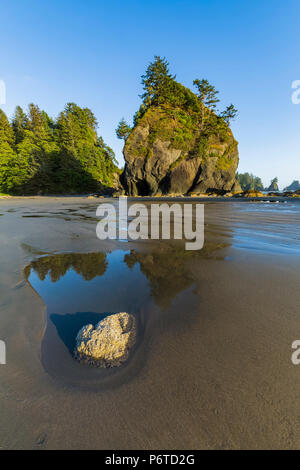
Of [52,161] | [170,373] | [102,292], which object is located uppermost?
[52,161]

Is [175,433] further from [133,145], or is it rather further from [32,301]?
[133,145]

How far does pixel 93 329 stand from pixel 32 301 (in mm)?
999

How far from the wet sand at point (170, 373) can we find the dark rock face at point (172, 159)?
30444 millimetres

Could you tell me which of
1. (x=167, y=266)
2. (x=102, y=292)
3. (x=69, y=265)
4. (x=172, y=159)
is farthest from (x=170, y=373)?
(x=172, y=159)

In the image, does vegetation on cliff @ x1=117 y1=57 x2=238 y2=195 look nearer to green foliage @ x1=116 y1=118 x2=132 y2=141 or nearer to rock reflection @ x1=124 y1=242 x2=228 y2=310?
green foliage @ x1=116 y1=118 x2=132 y2=141

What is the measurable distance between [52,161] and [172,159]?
3190 cm

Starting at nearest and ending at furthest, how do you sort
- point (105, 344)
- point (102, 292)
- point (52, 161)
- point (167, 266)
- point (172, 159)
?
1. point (105, 344)
2. point (102, 292)
3. point (167, 266)
4. point (172, 159)
5. point (52, 161)

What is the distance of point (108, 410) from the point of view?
92cm

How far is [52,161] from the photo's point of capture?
43.5 m

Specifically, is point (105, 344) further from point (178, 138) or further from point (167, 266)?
point (178, 138)

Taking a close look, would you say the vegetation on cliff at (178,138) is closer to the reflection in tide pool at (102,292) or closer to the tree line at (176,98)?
the tree line at (176,98)
